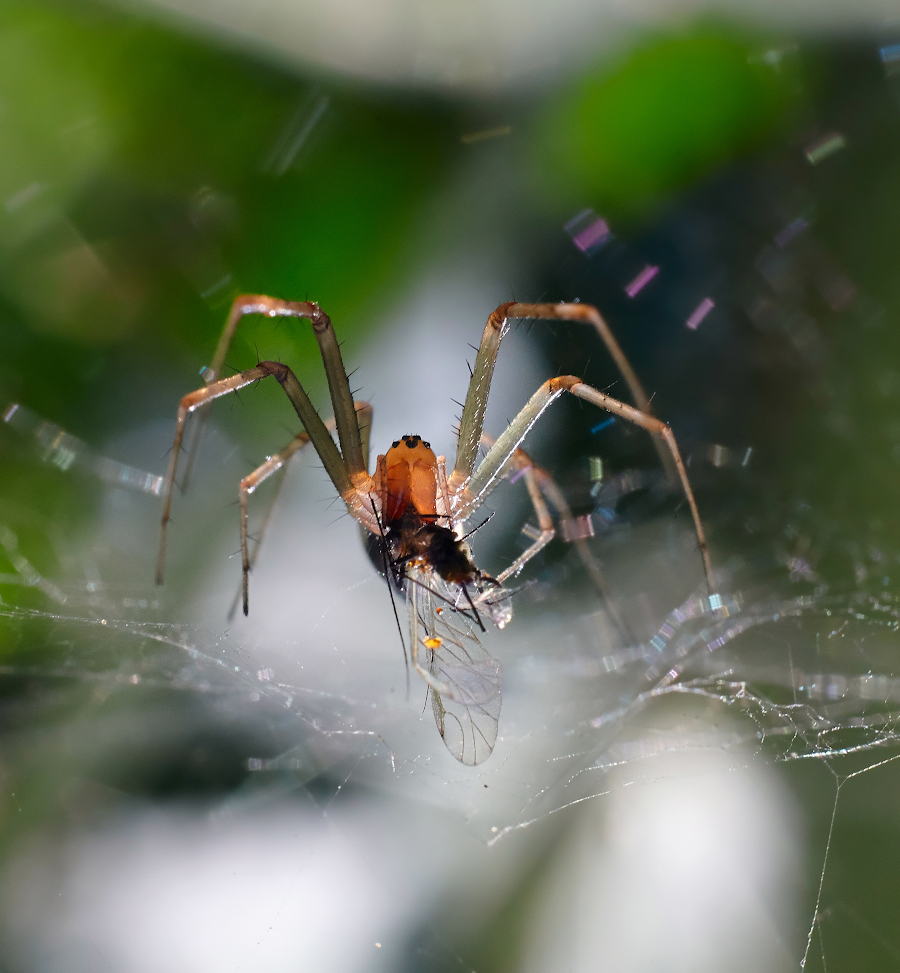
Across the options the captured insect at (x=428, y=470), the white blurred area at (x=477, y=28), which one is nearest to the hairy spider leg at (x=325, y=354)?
the captured insect at (x=428, y=470)

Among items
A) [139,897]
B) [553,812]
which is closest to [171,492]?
[139,897]

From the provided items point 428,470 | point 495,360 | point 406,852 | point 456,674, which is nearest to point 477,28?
point 495,360

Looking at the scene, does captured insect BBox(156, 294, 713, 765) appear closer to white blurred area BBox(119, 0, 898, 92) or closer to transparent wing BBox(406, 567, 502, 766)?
transparent wing BBox(406, 567, 502, 766)

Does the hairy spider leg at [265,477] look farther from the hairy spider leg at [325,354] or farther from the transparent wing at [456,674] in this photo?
the transparent wing at [456,674]

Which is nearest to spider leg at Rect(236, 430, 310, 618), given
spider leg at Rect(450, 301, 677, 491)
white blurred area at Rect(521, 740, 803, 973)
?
spider leg at Rect(450, 301, 677, 491)

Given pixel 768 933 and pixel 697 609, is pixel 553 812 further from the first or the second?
pixel 697 609

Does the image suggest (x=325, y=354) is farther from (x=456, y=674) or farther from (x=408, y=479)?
(x=456, y=674)
